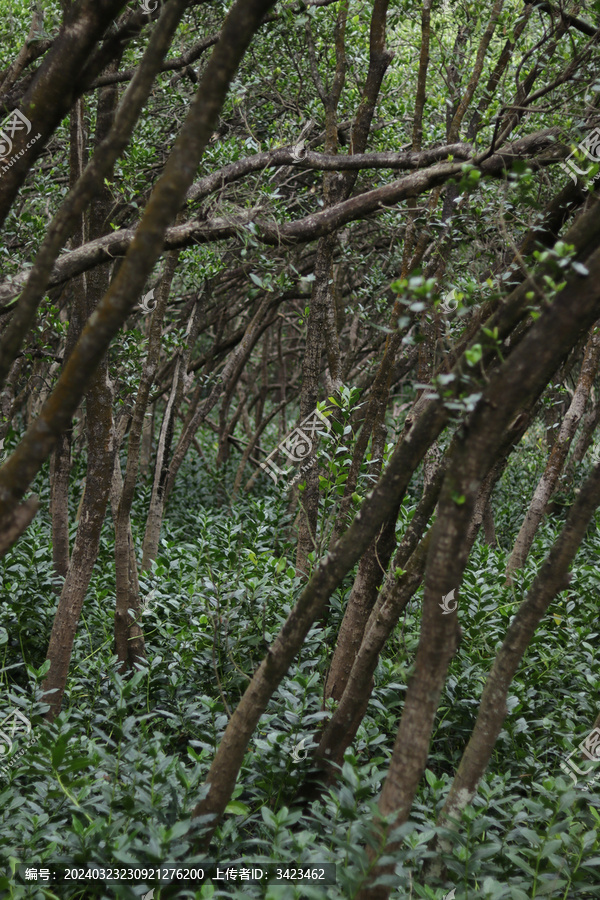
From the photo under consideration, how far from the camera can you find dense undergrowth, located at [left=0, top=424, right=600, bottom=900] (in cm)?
251

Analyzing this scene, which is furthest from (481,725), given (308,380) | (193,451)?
(193,451)

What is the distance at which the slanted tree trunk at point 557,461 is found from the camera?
625 centimetres

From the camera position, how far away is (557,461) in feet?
21.0

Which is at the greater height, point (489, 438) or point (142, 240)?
point (142, 240)

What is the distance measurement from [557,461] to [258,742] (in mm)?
4193

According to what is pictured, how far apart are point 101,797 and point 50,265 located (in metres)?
1.90

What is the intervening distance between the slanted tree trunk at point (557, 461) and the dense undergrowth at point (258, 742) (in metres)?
0.25

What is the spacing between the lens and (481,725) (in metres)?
2.63

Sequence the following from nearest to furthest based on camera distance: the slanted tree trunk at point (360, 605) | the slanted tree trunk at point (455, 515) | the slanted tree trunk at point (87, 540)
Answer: the slanted tree trunk at point (455, 515), the slanted tree trunk at point (360, 605), the slanted tree trunk at point (87, 540)

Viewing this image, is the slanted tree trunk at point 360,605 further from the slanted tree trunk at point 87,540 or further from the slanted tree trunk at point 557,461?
the slanted tree trunk at point 557,461

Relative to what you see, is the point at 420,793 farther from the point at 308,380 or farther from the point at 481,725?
the point at 308,380

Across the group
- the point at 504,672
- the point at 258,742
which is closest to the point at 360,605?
the point at 258,742

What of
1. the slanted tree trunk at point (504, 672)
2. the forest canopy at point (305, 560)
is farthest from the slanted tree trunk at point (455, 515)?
the slanted tree trunk at point (504, 672)

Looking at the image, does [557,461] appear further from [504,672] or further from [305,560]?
[504,672]
